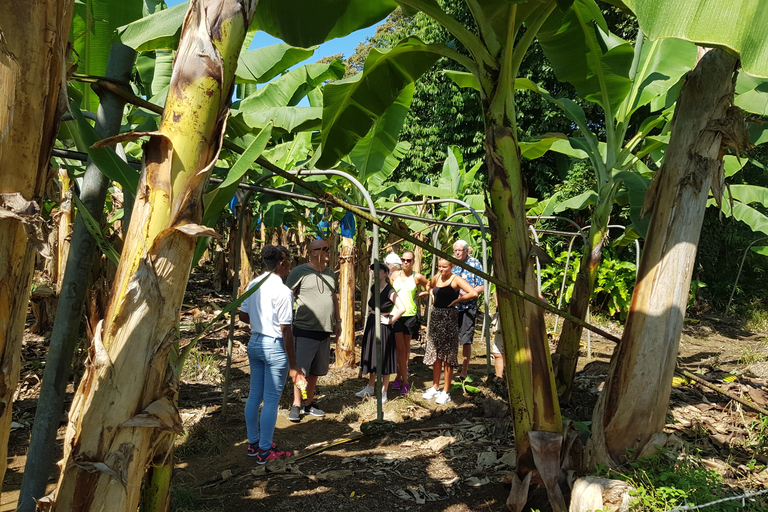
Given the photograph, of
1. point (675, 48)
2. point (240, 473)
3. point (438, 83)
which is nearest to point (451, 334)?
point (240, 473)

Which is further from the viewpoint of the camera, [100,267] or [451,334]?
[451,334]

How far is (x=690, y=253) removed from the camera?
2.72 metres

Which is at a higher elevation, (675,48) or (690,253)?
(675,48)

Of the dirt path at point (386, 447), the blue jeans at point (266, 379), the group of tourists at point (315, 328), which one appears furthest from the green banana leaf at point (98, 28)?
the dirt path at point (386, 447)

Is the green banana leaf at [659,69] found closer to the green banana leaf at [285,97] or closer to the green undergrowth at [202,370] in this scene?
the green banana leaf at [285,97]

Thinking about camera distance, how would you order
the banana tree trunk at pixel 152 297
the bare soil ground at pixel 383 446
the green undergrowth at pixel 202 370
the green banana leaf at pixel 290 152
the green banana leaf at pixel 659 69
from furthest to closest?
the green undergrowth at pixel 202 370
the green banana leaf at pixel 290 152
the green banana leaf at pixel 659 69
the bare soil ground at pixel 383 446
the banana tree trunk at pixel 152 297

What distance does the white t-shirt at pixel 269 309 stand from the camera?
3.96 meters

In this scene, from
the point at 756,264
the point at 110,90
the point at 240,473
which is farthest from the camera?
the point at 756,264

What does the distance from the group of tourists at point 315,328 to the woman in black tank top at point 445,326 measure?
0.04 feet

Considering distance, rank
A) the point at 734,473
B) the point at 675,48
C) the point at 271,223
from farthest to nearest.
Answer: the point at 271,223, the point at 675,48, the point at 734,473

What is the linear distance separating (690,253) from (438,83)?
40.4 ft

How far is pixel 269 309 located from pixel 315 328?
1.07 meters

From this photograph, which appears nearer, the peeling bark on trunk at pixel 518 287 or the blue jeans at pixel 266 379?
the peeling bark on trunk at pixel 518 287

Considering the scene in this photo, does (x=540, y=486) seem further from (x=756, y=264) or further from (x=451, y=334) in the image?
(x=756, y=264)
